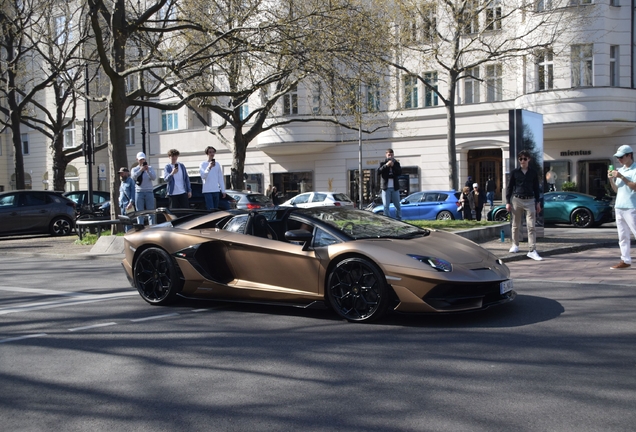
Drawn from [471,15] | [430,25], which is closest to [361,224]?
[471,15]

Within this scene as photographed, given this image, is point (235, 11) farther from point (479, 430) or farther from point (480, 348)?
point (479, 430)

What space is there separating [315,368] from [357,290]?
1.73 meters

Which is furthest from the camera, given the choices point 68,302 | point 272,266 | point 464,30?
point 464,30

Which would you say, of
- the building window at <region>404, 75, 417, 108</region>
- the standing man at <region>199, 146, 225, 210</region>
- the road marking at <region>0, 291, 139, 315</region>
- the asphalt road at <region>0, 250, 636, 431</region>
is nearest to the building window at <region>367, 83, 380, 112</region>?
the building window at <region>404, 75, 417, 108</region>

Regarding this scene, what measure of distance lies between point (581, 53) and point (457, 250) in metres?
27.2

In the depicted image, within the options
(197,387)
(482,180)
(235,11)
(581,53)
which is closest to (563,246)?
(197,387)

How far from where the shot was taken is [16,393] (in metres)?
5.05

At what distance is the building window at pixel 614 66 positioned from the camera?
105 ft

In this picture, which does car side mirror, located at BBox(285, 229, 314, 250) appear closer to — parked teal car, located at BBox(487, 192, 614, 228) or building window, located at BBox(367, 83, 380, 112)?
building window, located at BBox(367, 83, 380, 112)

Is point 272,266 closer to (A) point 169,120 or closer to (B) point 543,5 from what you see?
(B) point 543,5

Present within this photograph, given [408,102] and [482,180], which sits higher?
[408,102]

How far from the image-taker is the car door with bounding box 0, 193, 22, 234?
22.3 m

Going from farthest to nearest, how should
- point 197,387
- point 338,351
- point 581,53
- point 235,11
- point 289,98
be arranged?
point 289,98 → point 581,53 → point 235,11 → point 338,351 → point 197,387

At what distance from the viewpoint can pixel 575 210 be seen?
933 inches
